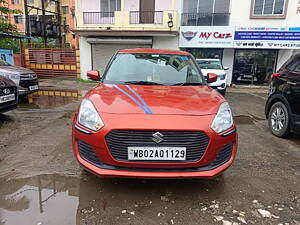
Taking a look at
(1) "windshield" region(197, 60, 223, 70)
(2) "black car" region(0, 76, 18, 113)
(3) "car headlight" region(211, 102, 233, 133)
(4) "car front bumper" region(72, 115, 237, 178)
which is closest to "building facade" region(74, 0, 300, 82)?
(1) "windshield" region(197, 60, 223, 70)

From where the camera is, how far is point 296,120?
13.4ft

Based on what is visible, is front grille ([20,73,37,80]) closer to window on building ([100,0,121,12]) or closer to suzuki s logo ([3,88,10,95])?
suzuki s logo ([3,88,10,95])

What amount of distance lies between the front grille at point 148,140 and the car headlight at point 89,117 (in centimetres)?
17

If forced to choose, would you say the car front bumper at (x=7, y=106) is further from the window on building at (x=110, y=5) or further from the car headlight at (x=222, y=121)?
the window on building at (x=110, y=5)

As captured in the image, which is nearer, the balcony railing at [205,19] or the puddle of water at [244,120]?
the puddle of water at [244,120]

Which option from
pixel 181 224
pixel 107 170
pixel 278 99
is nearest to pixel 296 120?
pixel 278 99

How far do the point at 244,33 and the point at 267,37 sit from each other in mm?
1199

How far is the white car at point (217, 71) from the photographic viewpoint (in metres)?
9.29

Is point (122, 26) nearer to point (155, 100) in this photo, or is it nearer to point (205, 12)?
point (205, 12)

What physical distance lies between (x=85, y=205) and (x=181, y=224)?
98 cm

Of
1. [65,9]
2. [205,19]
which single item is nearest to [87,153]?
[205,19]

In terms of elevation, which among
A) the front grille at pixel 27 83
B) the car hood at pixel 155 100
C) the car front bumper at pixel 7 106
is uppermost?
the car hood at pixel 155 100

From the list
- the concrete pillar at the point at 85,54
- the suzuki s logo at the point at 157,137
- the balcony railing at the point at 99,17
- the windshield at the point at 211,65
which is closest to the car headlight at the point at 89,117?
the suzuki s logo at the point at 157,137

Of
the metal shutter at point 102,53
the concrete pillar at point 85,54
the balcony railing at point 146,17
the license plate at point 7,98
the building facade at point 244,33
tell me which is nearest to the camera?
the license plate at point 7,98
